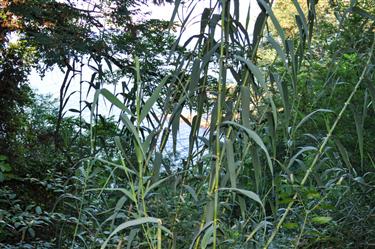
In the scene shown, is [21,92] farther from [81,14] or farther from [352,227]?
[352,227]

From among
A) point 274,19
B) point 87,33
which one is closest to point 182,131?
point 87,33

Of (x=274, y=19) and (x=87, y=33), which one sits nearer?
(x=274, y=19)

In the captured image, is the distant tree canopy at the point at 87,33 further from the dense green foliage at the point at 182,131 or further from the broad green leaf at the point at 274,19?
the broad green leaf at the point at 274,19

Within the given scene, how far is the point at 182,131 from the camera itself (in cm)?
350

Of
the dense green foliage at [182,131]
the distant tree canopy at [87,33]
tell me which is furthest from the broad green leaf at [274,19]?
the distant tree canopy at [87,33]

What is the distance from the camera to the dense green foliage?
3.97ft

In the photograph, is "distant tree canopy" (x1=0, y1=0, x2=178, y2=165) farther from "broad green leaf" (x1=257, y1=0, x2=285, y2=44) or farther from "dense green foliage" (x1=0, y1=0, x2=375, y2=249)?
"broad green leaf" (x1=257, y1=0, x2=285, y2=44)

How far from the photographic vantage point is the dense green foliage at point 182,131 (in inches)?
47.6

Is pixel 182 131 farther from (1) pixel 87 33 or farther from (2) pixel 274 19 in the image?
(2) pixel 274 19

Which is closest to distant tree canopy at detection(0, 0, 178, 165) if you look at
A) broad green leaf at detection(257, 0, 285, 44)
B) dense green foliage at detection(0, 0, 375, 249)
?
dense green foliage at detection(0, 0, 375, 249)

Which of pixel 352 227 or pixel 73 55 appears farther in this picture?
pixel 73 55

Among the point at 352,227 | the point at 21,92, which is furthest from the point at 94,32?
the point at 352,227

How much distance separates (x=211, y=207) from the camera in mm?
1147

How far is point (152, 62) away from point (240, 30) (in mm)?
2307
